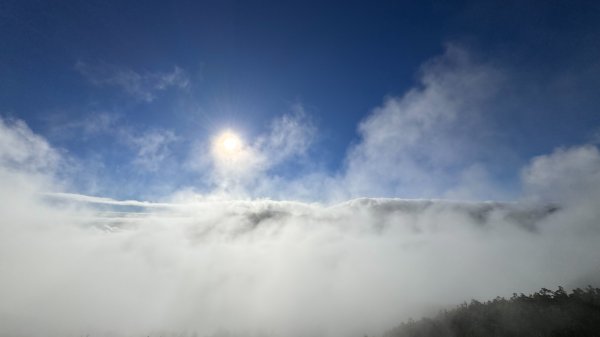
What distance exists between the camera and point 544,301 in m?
23.9

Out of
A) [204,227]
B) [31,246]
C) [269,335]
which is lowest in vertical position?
[269,335]

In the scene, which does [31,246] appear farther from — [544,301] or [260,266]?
[544,301]

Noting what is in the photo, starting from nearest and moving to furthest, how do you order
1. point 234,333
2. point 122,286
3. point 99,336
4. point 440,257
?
1. point 234,333
2. point 99,336
3. point 440,257
4. point 122,286

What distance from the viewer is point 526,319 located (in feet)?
72.1

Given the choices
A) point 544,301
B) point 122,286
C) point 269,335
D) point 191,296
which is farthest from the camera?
point 122,286

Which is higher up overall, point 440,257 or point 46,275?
point 46,275

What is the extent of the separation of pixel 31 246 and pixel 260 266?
8148 centimetres

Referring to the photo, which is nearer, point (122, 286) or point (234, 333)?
point (234, 333)

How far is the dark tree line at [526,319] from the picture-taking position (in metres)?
19.5

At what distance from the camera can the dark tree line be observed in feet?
63.8

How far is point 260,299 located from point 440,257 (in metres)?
48.7

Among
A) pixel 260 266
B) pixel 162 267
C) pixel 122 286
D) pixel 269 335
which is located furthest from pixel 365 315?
pixel 162 267

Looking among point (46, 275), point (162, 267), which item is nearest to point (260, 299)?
point (162, 267)

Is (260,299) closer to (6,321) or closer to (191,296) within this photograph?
(191,296)
